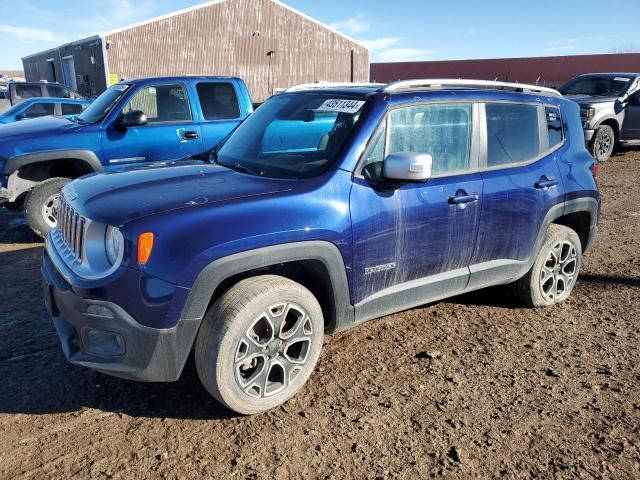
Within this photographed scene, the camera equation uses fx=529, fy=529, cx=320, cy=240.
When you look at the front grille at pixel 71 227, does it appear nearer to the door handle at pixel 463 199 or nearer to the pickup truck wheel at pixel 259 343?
the pickup truck wheel at pixel 259 343

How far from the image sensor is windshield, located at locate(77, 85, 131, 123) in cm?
640

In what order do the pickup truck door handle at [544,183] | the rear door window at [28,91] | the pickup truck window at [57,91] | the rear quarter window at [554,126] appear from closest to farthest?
1. the pickup truck door handle at [544,183]
2. the rear quarter window at [554,126]
3. the rear door window at [28,91]
4. the pickup truck window at [57,91]

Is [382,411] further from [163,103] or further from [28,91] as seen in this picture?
[28,91]

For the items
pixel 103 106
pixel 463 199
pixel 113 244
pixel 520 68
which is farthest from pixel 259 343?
pixel 520 68

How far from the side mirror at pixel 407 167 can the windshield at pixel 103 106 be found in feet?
15.0

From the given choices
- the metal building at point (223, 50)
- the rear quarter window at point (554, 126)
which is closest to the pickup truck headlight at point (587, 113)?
the rear quarter window at point (554, 126)

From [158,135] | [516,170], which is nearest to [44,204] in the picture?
[158,135]

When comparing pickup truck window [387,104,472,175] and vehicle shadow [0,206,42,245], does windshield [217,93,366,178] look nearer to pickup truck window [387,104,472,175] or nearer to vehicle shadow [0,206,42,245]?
pickup truck window [387,104,472,175]

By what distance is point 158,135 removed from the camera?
646 centimetres

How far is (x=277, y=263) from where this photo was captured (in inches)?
110

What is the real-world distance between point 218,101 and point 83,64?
25613mm

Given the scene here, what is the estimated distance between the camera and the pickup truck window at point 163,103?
21.5ft

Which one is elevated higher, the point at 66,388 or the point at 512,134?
the point at 512,134

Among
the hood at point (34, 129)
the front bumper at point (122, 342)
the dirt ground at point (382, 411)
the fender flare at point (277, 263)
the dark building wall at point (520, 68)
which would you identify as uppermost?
the dark building wall at point (520, 68)
